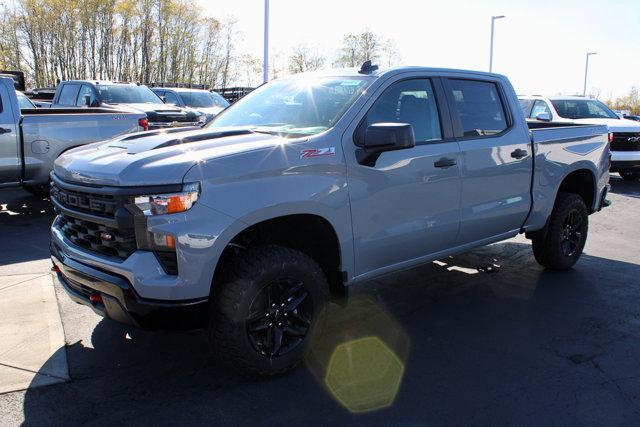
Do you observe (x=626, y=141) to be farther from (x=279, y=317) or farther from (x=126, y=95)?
(x=126, y=95)

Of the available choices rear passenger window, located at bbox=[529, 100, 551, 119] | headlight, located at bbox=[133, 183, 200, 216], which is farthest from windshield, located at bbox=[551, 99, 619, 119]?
headlight, located at bbox=[133, 183, 200, 216]

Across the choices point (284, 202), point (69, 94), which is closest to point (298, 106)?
point (284, 202)

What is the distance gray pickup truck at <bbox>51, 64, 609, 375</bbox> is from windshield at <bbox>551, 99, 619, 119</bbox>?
9.21 meters

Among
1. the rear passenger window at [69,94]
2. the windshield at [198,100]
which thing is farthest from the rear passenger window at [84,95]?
the windshield at [198,100]

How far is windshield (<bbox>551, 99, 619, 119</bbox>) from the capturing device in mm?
13164

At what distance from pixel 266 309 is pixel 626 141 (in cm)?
1176

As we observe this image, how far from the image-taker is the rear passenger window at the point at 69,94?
46.4 feet

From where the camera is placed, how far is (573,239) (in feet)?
19.4

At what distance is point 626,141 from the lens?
41.0ft

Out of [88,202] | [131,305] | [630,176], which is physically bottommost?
[630,176]

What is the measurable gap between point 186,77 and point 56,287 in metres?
37.8

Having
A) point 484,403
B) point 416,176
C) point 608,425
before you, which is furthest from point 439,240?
point 608,425

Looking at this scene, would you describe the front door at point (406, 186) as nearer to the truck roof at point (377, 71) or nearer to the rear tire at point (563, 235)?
the truck roof at point (377, 71)

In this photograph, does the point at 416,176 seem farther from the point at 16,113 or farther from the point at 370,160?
the point at 16,113
